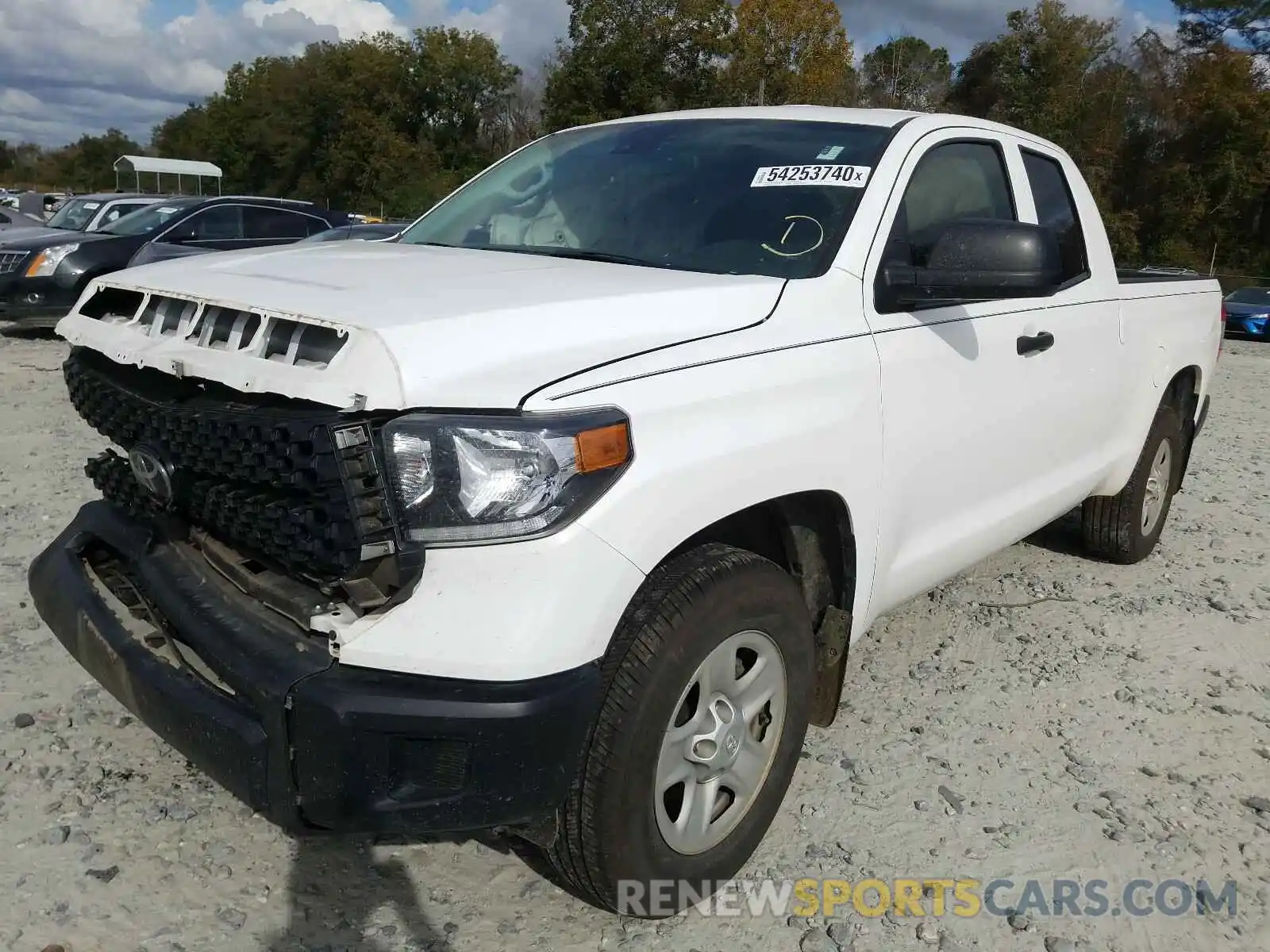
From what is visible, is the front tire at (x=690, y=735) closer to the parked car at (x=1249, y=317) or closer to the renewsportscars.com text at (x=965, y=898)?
the renewsportscars.com text at (x=965, y=898)

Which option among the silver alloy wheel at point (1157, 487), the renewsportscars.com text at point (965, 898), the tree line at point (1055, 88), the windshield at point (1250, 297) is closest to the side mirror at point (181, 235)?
the silver alloy wheel at point (1157, 487)

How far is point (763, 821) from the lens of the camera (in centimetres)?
255

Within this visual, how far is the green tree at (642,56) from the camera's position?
116 ft

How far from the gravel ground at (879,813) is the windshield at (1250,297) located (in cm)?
1835

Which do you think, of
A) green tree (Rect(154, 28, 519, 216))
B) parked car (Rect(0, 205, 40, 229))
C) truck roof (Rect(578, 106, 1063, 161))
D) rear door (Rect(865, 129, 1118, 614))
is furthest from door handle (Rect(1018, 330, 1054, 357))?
green tree (Rect(154, 28, 519, 216))

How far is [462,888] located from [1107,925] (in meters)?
1.54

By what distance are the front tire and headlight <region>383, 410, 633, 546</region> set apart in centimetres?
35

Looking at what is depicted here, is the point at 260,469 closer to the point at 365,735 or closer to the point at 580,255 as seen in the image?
the point at 365,735

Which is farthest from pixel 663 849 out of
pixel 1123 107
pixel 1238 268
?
pixel 1123 107

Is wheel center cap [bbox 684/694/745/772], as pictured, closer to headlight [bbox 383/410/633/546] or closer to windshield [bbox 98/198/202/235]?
headlight [bbox 383/410/633/546]

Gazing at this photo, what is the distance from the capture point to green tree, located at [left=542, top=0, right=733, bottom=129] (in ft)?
116

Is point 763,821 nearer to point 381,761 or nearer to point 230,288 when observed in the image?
point 381,761

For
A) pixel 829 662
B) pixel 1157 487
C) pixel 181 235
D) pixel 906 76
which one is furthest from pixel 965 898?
Answer: pixel 906 76

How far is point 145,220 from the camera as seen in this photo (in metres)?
11.2
